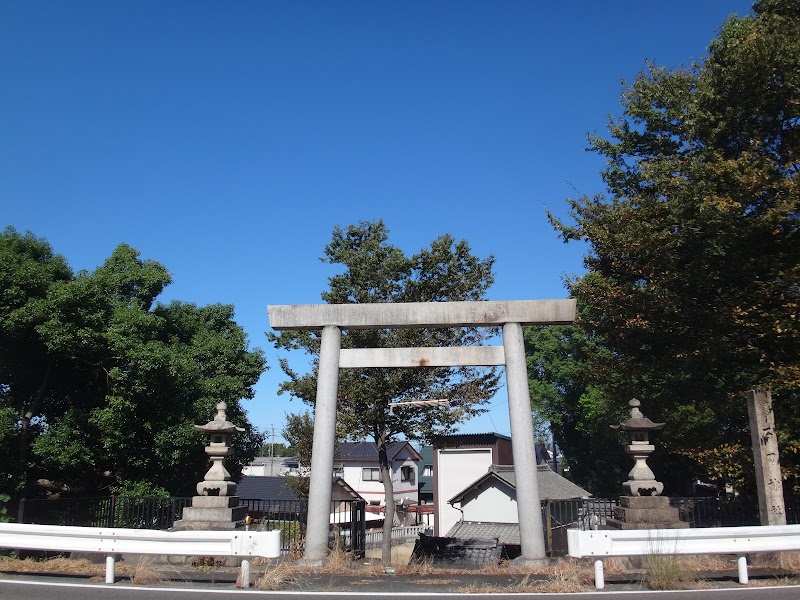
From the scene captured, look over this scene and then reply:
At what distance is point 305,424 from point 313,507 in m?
12.5

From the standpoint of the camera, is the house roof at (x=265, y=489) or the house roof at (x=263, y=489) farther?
the house roof at (x=263, y=489)

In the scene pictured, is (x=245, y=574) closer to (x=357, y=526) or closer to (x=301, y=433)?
(x=357, y=526)

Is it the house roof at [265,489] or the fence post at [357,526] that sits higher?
the fence post at [357,526]

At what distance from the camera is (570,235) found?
1752cm

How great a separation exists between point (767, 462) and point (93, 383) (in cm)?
1752

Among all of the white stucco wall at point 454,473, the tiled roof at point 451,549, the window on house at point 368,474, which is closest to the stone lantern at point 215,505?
the tiled roof at point 451,549

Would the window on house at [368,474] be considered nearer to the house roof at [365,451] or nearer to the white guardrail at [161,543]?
the house roof at [365,451]

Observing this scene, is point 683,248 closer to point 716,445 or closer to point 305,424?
point 716,445

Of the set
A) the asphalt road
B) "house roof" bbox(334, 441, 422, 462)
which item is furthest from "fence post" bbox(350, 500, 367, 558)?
"house roof" bbox(334, 441, 422, 462)

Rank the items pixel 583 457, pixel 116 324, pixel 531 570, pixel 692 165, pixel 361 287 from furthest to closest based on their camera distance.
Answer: pixel 583 457 → pixel 361 287 → pixel 116 324 → pixel 692 165 → pixel 531 570

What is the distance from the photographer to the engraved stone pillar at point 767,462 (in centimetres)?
939

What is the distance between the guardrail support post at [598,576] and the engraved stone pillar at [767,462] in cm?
413

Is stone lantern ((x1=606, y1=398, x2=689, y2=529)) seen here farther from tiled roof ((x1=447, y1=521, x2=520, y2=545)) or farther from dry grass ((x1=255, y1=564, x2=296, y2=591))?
tiled roof ((x1=447, y1=521, x2=520, y2=545))

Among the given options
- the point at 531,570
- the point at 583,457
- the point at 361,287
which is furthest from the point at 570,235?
the point at 583,457
